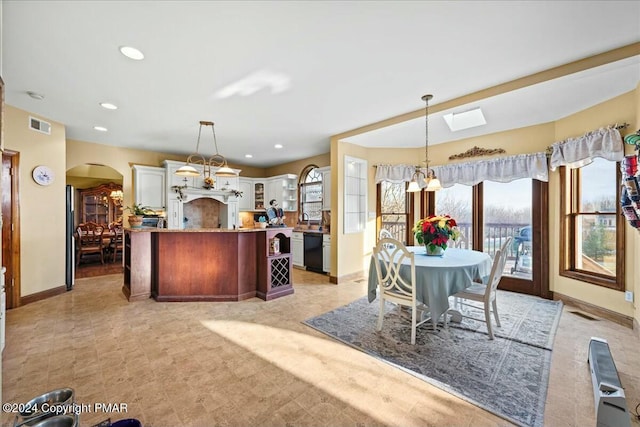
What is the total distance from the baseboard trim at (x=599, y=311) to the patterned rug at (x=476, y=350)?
0.64ft

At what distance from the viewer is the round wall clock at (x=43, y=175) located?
392 centimetres

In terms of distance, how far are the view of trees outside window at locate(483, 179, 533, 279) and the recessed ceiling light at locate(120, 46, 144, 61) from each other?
506cm

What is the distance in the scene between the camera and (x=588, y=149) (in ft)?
10.9

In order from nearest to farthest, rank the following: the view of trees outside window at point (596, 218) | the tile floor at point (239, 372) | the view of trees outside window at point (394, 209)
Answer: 1. the tile floor at point (239, 372)
2. the view of trees outside window at point (596, 218)
3. the view of trees outside window at point (394, 209)

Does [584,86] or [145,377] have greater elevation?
[584,86]

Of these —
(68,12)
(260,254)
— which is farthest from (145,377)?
(68,12)

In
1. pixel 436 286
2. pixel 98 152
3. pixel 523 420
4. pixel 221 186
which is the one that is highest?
pixel 98 152

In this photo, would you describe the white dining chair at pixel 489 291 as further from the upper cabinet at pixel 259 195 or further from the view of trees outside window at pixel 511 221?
the upper cabinet at pixel 259 195

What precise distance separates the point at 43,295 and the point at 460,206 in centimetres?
687

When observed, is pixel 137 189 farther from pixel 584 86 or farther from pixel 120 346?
pixel 584 86

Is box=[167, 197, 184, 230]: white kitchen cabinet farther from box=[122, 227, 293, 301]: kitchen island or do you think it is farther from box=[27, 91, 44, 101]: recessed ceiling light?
box=[27, 91, 44, 101]: recessed ceiling light

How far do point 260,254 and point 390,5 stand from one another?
332cm

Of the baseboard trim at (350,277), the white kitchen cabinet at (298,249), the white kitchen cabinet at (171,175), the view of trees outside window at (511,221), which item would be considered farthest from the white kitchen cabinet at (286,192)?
the view of trees outside window at (511,221)

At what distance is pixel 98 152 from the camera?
5348 mm
